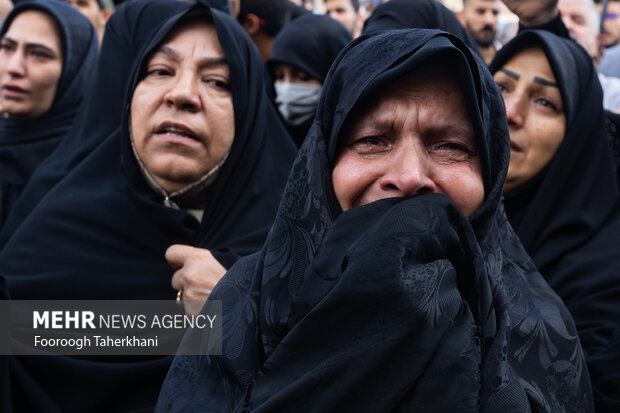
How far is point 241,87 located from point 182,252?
68 centimetres

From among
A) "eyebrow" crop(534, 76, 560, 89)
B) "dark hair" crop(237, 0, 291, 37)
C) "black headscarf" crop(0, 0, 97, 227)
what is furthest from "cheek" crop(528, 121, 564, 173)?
"black headscarf" crop(0, 0, 97, 227)

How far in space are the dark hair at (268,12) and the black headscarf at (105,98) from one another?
52.4 inches

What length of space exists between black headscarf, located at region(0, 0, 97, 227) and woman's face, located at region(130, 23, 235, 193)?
1.43 metres

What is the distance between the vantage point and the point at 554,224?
9.14 feet

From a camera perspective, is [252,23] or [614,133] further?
[252,23]

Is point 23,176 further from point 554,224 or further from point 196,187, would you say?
point 554,224

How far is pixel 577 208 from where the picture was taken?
280 centimetres

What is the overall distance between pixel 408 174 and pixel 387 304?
0.31 m

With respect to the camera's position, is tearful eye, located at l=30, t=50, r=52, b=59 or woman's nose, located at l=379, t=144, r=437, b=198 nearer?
woman's nose, located at l=379, t=144, r=437, b=198

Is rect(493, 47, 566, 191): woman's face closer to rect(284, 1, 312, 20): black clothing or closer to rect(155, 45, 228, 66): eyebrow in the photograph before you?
rect(155, 45, 228, 66): eyebrow

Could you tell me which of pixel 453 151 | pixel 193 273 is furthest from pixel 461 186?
pixel 193 273

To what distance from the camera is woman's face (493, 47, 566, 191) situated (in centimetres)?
300

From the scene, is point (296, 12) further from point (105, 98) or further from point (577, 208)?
point (577, 208)

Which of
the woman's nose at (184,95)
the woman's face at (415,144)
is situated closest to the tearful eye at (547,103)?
the woman's nose at (184,95)
